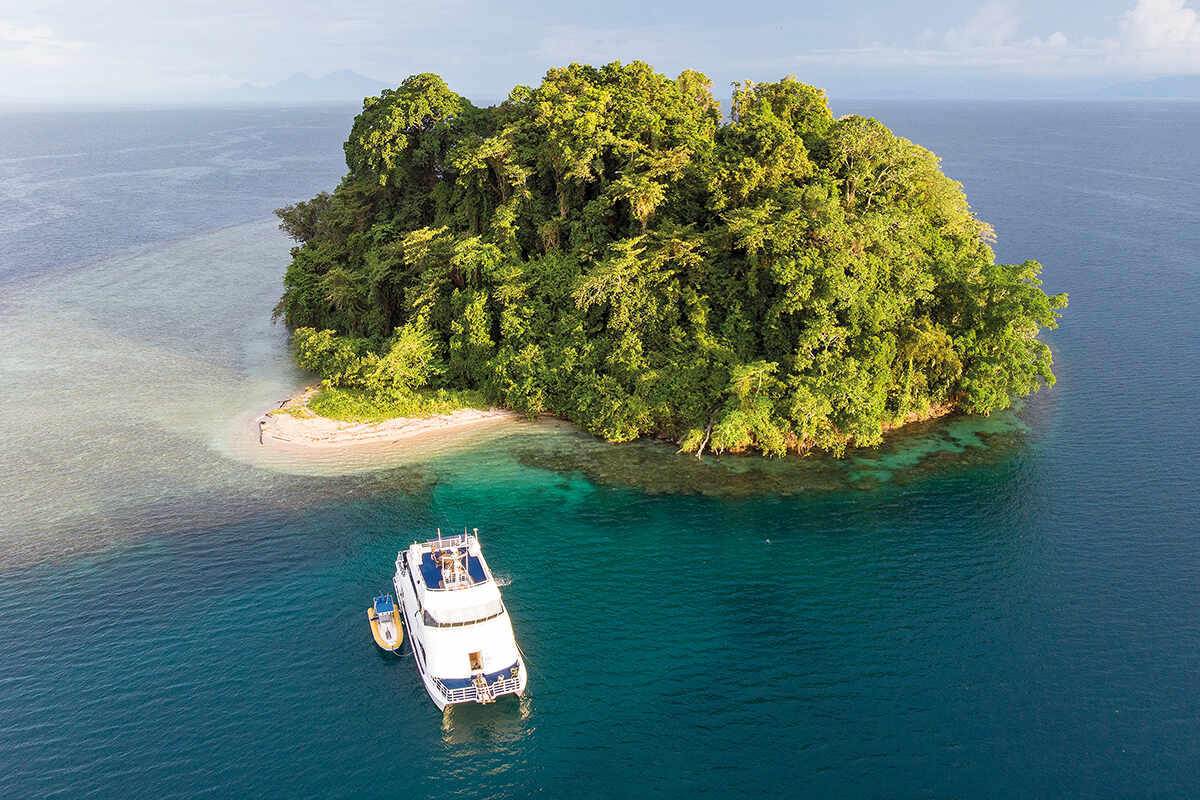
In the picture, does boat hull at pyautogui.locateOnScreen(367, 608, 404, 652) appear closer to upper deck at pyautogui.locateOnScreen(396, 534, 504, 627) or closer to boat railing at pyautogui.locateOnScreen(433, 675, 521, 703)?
upper deck at pyautogui.locateOnScreen(396, 534, 504, 627)

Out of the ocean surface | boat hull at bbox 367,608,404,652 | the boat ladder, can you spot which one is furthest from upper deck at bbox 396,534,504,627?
the ocean surface

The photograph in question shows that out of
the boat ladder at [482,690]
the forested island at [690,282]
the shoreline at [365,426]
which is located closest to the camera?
the boat ladder at [482,690]

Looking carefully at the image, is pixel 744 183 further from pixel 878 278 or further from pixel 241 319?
pixel 241 319

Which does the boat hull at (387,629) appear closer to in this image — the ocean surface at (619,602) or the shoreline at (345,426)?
the ocean surface at (619,602)

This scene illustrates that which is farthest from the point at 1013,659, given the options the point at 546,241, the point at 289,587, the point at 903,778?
the point at 546,241

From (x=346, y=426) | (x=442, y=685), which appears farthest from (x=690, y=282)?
(x=442, y=685)

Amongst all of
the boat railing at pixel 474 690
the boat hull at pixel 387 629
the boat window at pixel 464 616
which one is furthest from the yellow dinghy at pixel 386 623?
the boat railing at pixel 474 690

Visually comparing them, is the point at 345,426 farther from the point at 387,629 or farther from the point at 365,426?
the point at 387,629
